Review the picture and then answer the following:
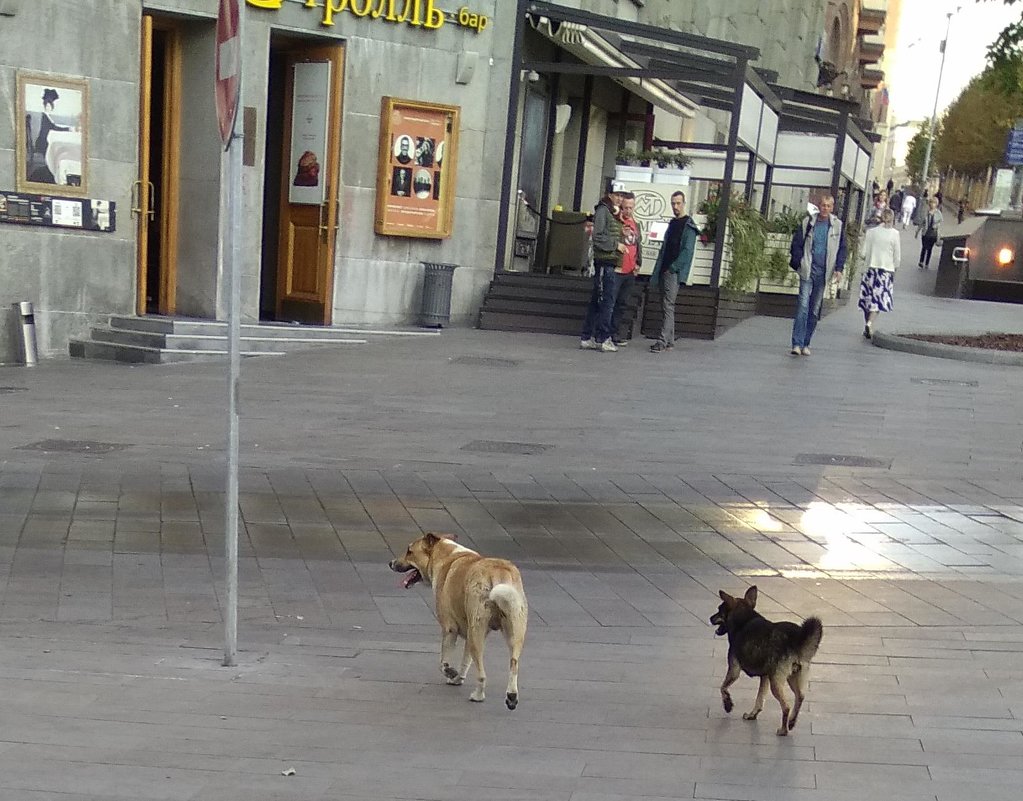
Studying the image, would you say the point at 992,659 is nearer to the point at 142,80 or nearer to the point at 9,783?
the point at 9,783

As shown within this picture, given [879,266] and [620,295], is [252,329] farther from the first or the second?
[879,266]

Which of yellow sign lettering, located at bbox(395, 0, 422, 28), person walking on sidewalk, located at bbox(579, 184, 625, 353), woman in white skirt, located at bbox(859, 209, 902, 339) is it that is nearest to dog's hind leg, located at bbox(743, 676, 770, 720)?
person walking on sidewalk, located at bbox(579, 184, 625, 353)

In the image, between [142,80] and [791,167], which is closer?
[142,80]

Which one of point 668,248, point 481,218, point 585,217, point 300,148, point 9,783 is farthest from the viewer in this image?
point 585,217

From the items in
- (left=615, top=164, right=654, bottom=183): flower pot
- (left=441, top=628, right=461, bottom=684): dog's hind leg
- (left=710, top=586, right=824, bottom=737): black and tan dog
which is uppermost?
(left=615, top=164, right=654, bottom=183): flower pot

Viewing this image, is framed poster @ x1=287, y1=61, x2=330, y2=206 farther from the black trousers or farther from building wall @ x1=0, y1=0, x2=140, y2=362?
the black trousers

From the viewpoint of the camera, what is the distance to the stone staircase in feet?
49.8

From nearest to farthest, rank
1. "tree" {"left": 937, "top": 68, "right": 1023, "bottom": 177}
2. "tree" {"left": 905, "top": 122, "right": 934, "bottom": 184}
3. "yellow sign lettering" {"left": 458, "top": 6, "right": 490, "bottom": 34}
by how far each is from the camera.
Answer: "yellow sign lettering" {"left": 458, "top": 6, "right": 490, "bottom": 34} < "tree" {"left": 937, "top": 68, "right": 1023, "bottom": 177} < "tree" {"left": 905, "top": 122, "right": 934, "bottom": 184}

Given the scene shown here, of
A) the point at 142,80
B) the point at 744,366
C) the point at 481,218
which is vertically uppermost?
the point at 142,80

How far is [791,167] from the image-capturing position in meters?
25.0

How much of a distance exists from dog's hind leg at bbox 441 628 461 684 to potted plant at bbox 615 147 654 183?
15.6m

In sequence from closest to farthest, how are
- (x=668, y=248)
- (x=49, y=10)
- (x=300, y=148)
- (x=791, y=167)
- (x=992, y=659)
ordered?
→ (x=992, y=659) → (x=49, y=10) → (x=668, y=248) → (x=300, y=148) → (x=791, y=167)

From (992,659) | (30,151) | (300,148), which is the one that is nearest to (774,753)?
(992,659)

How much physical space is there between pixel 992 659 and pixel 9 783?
13.4 ft
